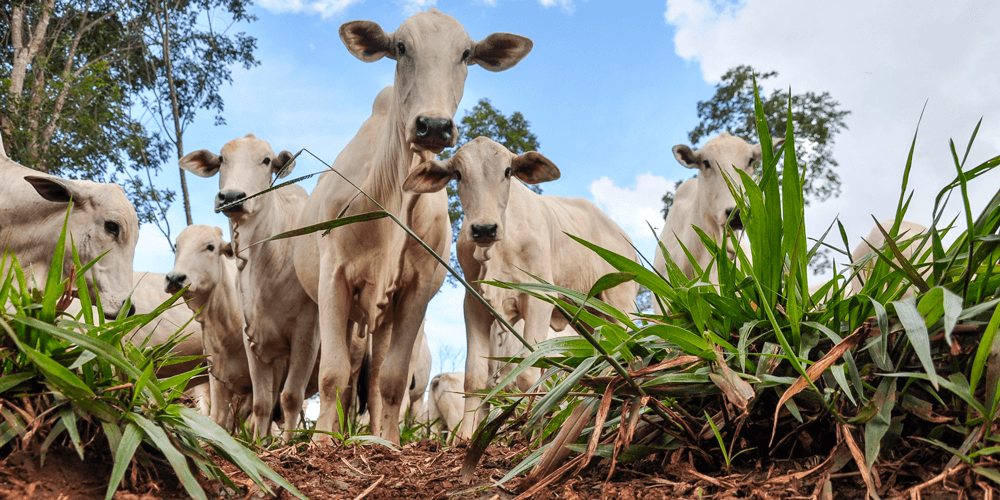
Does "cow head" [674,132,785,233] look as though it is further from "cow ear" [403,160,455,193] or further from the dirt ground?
the dirt ground

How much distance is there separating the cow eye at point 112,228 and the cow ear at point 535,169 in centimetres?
307

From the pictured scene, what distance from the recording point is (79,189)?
224 inches

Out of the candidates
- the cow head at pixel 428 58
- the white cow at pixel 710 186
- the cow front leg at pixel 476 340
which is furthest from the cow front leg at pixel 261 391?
the white cow at pixel 710 186

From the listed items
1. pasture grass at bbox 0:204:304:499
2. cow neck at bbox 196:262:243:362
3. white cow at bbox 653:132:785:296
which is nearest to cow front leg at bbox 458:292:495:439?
white cow at bbox 653:132:785:296

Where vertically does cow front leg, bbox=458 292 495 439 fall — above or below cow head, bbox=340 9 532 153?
below

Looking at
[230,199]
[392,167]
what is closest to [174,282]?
[230,199]

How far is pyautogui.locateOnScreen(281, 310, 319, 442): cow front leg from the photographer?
221 inches

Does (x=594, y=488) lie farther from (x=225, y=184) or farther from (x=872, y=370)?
(x=225, y=184)

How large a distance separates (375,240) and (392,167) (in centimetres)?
45

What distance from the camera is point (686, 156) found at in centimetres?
717

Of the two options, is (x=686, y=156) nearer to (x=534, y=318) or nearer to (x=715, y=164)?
(x=715, y=164)

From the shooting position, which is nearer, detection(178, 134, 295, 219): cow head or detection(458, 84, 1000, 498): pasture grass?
detection(458, 84, 1000, 498): pasture grass

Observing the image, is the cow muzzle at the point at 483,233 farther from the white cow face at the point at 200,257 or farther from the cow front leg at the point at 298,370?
the white cow face at the point at 200,257

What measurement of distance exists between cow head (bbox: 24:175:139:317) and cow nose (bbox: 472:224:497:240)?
9.46 ft
